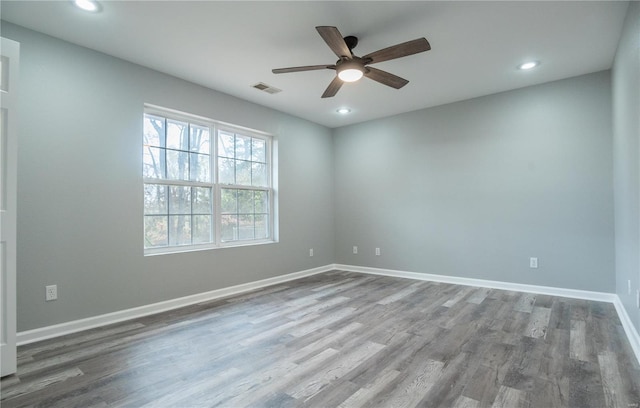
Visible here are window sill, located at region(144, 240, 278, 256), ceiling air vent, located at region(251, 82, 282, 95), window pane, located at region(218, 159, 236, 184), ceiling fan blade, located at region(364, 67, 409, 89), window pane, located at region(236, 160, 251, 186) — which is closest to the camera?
ceiling fan blade, located at region(364, 67, 409, 89)

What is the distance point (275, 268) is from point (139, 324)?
2.01 metres

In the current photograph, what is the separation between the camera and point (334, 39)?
2258 millimetres

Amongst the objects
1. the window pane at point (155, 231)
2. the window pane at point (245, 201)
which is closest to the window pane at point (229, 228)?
the window pane at point (245, 201)

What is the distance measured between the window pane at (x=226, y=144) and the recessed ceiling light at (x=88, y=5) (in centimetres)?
188

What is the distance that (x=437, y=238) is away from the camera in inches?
183

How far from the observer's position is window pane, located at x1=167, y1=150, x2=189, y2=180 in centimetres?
358

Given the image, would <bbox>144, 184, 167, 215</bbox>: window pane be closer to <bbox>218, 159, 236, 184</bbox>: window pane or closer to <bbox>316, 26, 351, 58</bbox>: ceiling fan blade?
<bbox>218, 159, 236, 184</bbox>: window pane

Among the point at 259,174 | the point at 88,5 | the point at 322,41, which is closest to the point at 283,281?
the point at 259,174

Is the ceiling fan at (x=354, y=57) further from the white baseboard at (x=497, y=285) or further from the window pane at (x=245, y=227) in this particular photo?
the white baseboard at (x=497, y=285)

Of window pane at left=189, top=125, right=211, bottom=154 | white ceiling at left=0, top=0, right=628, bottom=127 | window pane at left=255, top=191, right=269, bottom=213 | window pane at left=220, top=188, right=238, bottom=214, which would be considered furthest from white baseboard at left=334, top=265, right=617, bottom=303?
window pane at left=189, top=125, right=211, bottom=154

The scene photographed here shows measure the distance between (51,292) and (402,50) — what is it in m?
3.52

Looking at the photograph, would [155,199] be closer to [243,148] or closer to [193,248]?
[193,248]

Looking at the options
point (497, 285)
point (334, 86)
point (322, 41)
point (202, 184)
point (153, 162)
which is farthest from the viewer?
point (497, 285)

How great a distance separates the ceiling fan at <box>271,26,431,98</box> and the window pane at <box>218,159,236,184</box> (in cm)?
177
